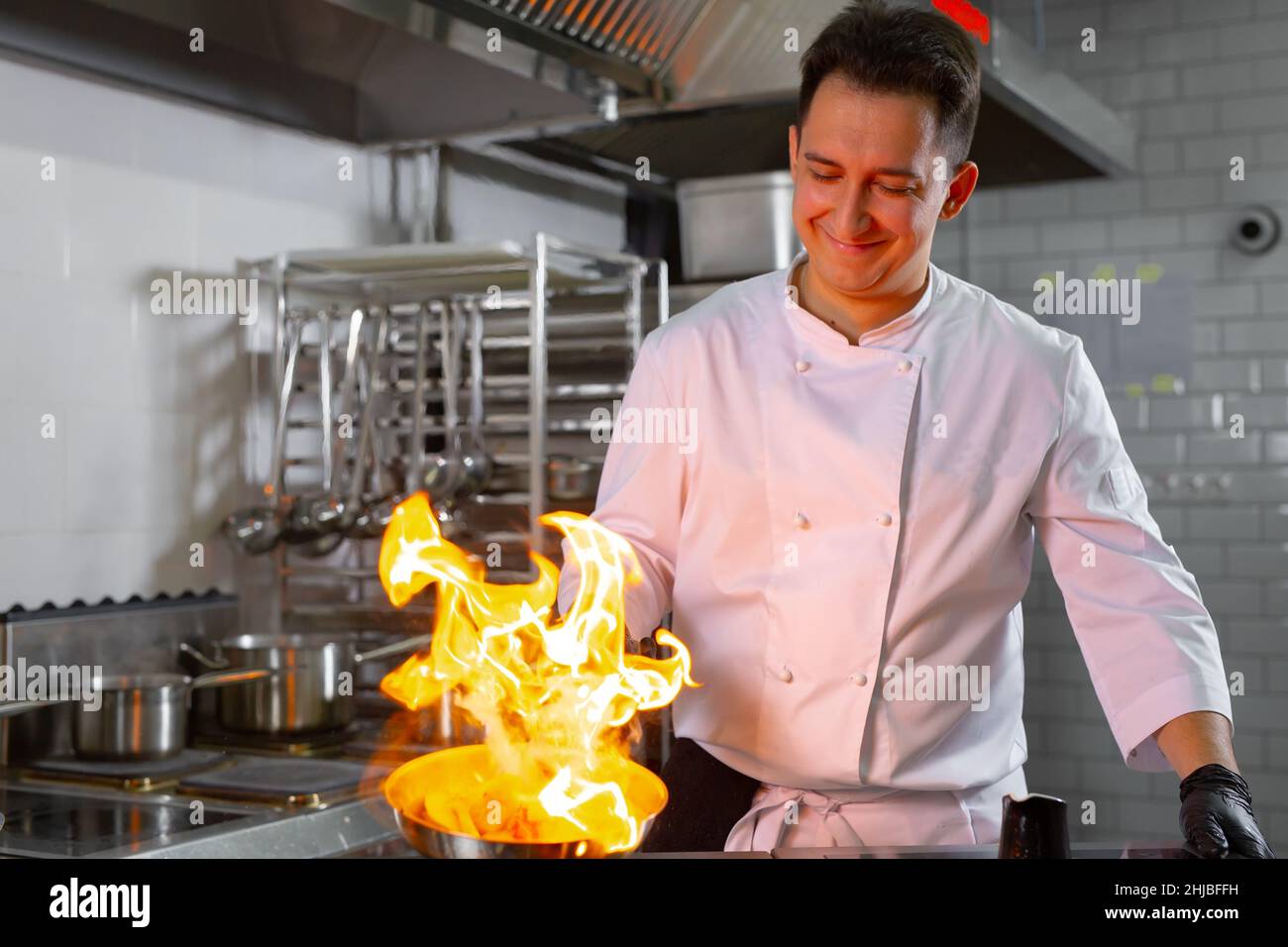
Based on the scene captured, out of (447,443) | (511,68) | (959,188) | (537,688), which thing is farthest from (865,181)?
(447,443)

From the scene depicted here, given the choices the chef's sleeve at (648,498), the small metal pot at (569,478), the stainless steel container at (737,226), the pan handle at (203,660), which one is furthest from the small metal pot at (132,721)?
the stainless steel container at (737,226)

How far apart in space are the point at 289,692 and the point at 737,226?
1337mm

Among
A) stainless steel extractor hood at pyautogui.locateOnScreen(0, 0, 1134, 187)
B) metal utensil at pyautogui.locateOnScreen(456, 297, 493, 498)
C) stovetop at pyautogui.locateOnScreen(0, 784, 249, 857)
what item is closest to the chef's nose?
stainless steel extractor hood at pyautogui.locateOnScreen(0, 0, 1134, 187)

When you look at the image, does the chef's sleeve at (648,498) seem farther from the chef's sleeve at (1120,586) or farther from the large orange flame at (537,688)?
the chef's sleeve at (1120,586)

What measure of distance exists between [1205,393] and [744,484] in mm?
2921

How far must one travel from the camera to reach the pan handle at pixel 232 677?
83.6 inches

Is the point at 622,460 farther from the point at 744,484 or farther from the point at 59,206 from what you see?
the point at 59,206

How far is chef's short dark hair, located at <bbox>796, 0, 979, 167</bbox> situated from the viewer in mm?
1358

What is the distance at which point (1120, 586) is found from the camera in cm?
142

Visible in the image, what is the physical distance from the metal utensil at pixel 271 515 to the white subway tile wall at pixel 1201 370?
238 cm

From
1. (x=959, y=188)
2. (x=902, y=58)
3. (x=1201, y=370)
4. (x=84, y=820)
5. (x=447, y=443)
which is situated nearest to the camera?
(x=902, y=58)

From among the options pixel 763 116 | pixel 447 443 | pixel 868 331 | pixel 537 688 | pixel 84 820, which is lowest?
pixel 84 820

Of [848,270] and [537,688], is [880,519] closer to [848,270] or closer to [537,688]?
[848,270]
